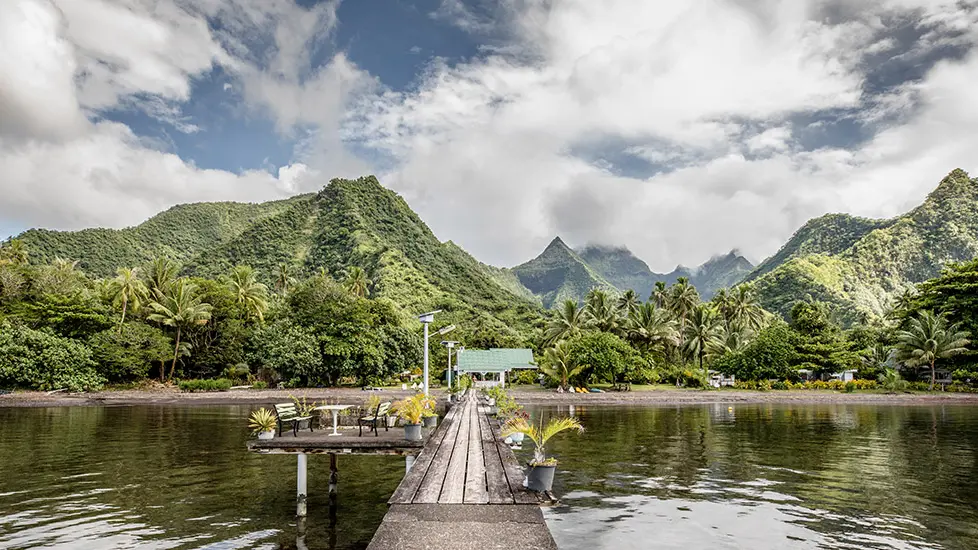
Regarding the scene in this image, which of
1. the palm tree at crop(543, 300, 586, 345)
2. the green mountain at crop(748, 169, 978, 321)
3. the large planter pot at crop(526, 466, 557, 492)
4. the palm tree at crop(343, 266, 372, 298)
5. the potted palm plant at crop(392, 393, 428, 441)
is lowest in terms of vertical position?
the large planter pot at crop(526, 466, 557, 492)

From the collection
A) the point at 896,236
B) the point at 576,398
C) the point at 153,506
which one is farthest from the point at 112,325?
the point at 896,236

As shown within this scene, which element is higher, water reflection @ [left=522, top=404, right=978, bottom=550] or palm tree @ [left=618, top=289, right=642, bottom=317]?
palm tree @ [left=618, top=289, right=642, bottom=317]

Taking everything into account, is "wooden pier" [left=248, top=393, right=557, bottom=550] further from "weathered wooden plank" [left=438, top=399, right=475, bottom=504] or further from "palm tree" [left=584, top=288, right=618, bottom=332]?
"palm tree" [left=584, top=288, right=618, bottom=332]

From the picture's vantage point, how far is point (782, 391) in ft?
198

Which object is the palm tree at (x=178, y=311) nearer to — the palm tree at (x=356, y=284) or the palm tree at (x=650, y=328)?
the palm tree at (x=356, y=284)

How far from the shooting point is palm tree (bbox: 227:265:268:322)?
73.2 metres

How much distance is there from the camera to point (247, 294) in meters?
75.4

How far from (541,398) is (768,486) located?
121 ft

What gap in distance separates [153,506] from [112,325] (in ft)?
183

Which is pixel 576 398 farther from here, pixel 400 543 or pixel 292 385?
pixel 400 543

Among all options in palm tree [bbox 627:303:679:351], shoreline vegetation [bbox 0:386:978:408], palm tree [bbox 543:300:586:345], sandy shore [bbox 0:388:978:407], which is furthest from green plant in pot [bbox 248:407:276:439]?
palm tree [bbox 627:303:679:351]

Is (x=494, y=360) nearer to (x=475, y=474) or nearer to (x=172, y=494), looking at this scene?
(x=172, y=494)

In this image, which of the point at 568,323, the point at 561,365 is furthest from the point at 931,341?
the point at 568,323

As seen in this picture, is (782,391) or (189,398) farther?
(782,391)
